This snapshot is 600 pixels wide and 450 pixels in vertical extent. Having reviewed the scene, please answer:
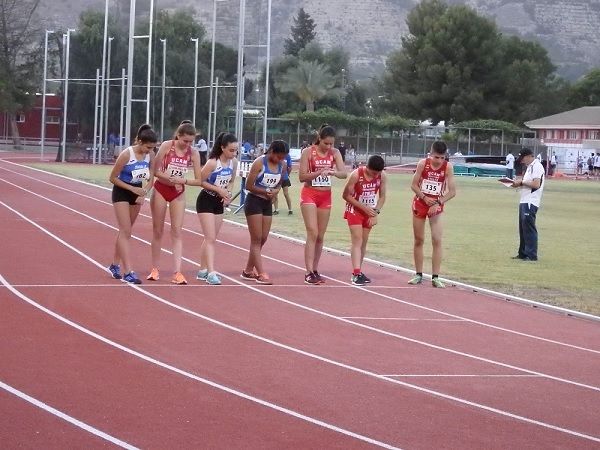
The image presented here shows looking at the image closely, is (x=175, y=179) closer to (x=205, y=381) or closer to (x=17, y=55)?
(x=205, y=381)

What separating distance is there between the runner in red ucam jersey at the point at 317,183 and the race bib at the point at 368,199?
33 centimetres

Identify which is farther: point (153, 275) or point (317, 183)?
point (317, 183)

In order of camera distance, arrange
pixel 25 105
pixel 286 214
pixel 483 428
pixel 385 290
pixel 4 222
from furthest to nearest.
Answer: pixel 25 105, pixel 286 214, pixel 4 222, pixel 385 290, pixel 483 428

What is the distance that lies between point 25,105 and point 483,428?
265 ft

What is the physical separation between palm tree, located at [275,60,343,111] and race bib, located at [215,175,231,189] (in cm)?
9381

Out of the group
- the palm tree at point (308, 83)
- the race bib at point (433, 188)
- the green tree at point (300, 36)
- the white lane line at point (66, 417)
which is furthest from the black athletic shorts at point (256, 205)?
the green tree at point (300, 36)

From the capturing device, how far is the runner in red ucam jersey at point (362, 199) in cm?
1438

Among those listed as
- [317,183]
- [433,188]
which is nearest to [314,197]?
[317,183]

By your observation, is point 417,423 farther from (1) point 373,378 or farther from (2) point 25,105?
(2) point 25,105

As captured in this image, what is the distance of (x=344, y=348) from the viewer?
10.2m

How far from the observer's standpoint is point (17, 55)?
3533 inches

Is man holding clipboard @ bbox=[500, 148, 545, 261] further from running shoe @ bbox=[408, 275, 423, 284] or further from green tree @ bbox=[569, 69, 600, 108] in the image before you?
green tree @ bbox=[569, 69, 600, 108]

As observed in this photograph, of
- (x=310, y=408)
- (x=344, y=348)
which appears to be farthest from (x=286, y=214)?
(x=310, y=408)

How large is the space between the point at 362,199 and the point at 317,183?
26.3 inches
